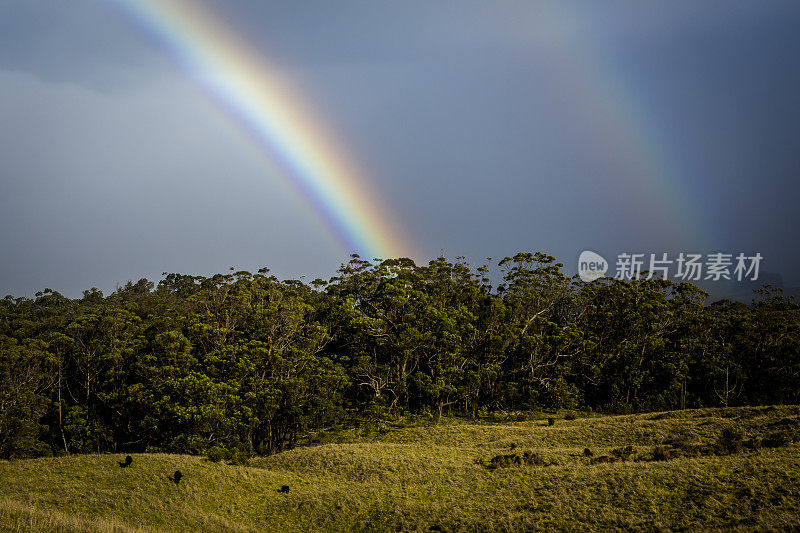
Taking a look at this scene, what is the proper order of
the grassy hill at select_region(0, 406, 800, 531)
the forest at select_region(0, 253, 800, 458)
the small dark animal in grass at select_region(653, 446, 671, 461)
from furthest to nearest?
the forest at select_region(0, 253, 800, 458), the small dark animal in grass at select_region(653, 446, 671, 461), the grassy hill at select_region(0, 406, 800, 531)

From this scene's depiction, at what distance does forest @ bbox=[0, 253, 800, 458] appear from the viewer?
52.6 metres

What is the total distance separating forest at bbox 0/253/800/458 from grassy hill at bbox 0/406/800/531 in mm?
12634

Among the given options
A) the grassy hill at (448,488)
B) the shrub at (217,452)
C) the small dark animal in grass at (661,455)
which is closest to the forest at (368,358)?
the shrub at (217,452)

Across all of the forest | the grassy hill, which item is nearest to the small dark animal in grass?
the grassy hill

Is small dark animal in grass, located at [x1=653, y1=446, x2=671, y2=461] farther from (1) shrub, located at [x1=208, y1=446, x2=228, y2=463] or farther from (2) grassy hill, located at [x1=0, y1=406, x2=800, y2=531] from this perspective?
(1) shrub, located at [x1=208, y1=446, x2=228, y2=463]

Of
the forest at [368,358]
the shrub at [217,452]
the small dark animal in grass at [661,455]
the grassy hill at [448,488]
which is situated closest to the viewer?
the grassy hill at [448,488]

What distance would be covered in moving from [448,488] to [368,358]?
33.6 meters

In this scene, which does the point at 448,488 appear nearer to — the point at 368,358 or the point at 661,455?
the point at 661,455

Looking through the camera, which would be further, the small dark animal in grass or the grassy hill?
the small dark animal in grass

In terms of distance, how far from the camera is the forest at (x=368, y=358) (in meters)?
52.6

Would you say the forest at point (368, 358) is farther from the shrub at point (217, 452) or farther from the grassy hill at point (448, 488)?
the grassy hill at point (448, 488)

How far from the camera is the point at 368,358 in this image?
211 ft

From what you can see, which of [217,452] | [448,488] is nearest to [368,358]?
[217,452]

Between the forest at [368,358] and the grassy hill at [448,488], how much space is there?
41.5 ft
